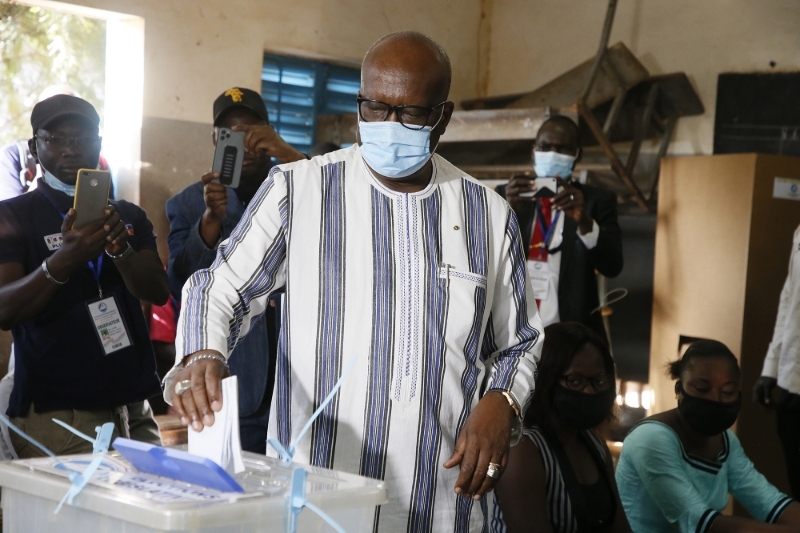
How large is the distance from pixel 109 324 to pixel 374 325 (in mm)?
1384

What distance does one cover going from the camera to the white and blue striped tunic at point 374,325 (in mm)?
1739

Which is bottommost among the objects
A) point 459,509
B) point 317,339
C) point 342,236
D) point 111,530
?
point 459,509

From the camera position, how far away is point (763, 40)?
5.57 meters

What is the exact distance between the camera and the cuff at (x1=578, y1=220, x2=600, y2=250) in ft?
13.1

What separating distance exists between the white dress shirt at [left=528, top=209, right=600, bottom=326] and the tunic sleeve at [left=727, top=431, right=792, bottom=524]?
36.9 inches

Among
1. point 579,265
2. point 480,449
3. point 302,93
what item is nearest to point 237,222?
point 579,265

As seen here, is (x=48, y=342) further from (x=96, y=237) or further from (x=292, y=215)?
(x=292, y=215)

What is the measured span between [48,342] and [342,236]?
1380 mm

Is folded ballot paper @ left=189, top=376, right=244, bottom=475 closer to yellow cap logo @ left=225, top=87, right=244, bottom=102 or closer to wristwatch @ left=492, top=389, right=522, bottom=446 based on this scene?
wristwatch @ left=492, top=389, right=522, bottom=446

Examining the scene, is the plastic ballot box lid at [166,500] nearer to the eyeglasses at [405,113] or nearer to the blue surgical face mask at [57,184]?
the eyeglasses at [405,113]

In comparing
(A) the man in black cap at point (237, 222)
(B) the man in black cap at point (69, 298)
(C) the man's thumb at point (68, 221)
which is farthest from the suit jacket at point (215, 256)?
(C) the man's thumb at point (68, 221)

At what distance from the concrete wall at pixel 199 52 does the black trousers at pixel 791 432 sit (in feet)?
10.9

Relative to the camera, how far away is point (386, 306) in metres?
1.75

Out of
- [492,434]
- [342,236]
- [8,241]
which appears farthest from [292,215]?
[8,241]
